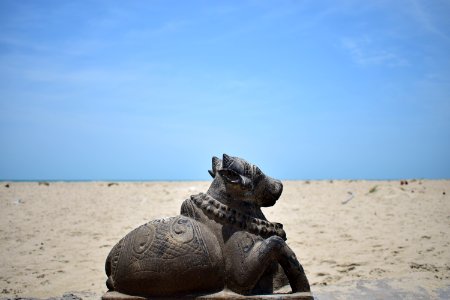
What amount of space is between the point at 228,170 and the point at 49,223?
9372 millimetres

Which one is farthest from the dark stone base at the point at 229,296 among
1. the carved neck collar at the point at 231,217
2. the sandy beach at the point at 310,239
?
the sandy beach at the point at 310,239

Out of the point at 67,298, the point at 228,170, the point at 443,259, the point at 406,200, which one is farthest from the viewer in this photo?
the point at 406,200

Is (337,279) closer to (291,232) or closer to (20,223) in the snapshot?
(291,232)

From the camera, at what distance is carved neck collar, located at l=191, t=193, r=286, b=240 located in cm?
385

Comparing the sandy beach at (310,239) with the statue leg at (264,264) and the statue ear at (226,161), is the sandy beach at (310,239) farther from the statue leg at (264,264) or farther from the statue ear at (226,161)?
the statue ear at (226,161)

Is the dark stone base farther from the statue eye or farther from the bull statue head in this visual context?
the statue eye

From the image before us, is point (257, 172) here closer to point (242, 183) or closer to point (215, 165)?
point (242, 183)

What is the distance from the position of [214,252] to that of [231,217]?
345mm

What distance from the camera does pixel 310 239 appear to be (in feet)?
33.0

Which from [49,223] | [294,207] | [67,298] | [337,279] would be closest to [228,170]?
[67,298]

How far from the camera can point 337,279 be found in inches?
280

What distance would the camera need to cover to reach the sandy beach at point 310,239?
22.4 feet

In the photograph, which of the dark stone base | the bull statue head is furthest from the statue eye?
the dark stone base

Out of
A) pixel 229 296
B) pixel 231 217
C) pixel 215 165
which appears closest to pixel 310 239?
pixel 215 165
